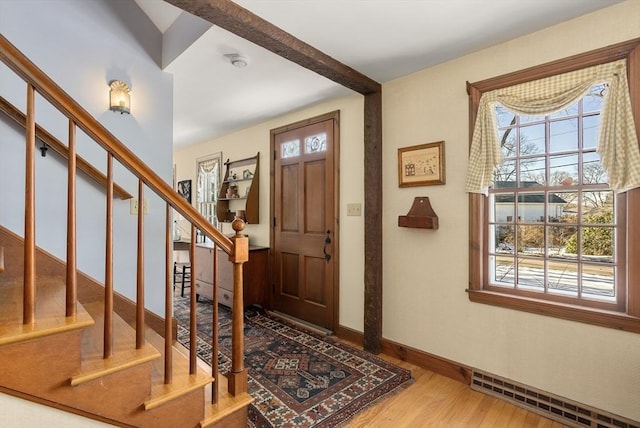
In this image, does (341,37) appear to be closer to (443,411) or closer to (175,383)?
(175,383)

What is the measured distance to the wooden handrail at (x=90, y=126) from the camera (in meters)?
1.13

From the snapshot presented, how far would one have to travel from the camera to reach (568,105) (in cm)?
191

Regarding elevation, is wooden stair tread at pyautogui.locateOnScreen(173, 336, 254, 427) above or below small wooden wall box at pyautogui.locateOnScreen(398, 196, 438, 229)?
below

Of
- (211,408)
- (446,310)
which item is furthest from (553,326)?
(211,408)

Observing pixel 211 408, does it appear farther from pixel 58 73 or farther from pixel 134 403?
pixel 58 73

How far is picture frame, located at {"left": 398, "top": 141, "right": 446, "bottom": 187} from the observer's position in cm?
246

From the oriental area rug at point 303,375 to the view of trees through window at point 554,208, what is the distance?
1.16 meters

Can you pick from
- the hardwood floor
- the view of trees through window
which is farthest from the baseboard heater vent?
the view of trees through window

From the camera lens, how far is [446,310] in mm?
2439

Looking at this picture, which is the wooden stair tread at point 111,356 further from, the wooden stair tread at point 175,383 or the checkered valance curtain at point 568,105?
the checkered valance curtain at point 568,105

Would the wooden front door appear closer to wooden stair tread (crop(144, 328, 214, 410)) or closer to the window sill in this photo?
the window sill

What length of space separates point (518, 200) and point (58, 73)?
325 centimetres

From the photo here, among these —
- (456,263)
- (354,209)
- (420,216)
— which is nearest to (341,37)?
(420,216)

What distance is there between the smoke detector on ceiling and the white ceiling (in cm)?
4
